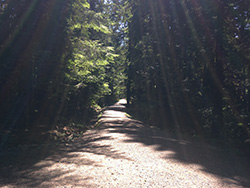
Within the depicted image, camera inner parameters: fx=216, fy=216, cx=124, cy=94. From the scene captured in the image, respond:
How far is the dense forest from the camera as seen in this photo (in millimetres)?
8523

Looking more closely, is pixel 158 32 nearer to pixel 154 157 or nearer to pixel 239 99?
pixel 239 99

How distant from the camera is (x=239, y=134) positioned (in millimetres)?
9359

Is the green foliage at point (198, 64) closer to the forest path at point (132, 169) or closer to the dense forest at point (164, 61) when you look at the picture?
the dense forest at point (164, 61)

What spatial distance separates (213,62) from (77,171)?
8.87 m

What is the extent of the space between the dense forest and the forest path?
2.87 m

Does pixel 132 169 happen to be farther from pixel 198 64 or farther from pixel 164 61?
pixel 164 61

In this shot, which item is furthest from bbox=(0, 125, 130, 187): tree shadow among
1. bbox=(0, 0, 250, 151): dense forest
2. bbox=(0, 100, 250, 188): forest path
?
bbox=(0, 0, 250, 151): dense forest

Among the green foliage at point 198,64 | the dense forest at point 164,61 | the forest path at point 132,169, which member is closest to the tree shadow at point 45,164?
the forest path at point 132,169

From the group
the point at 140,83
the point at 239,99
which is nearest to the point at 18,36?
the point at 239,99

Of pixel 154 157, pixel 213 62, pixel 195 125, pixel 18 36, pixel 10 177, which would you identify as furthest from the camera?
pixel 195 125

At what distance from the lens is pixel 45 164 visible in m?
5.77

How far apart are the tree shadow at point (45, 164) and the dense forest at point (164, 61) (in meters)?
1.85

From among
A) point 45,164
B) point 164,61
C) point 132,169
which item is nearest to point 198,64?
point 164,61

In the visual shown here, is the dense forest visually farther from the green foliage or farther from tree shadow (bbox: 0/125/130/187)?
tree shadow (bbox: 0/125/130/187)
